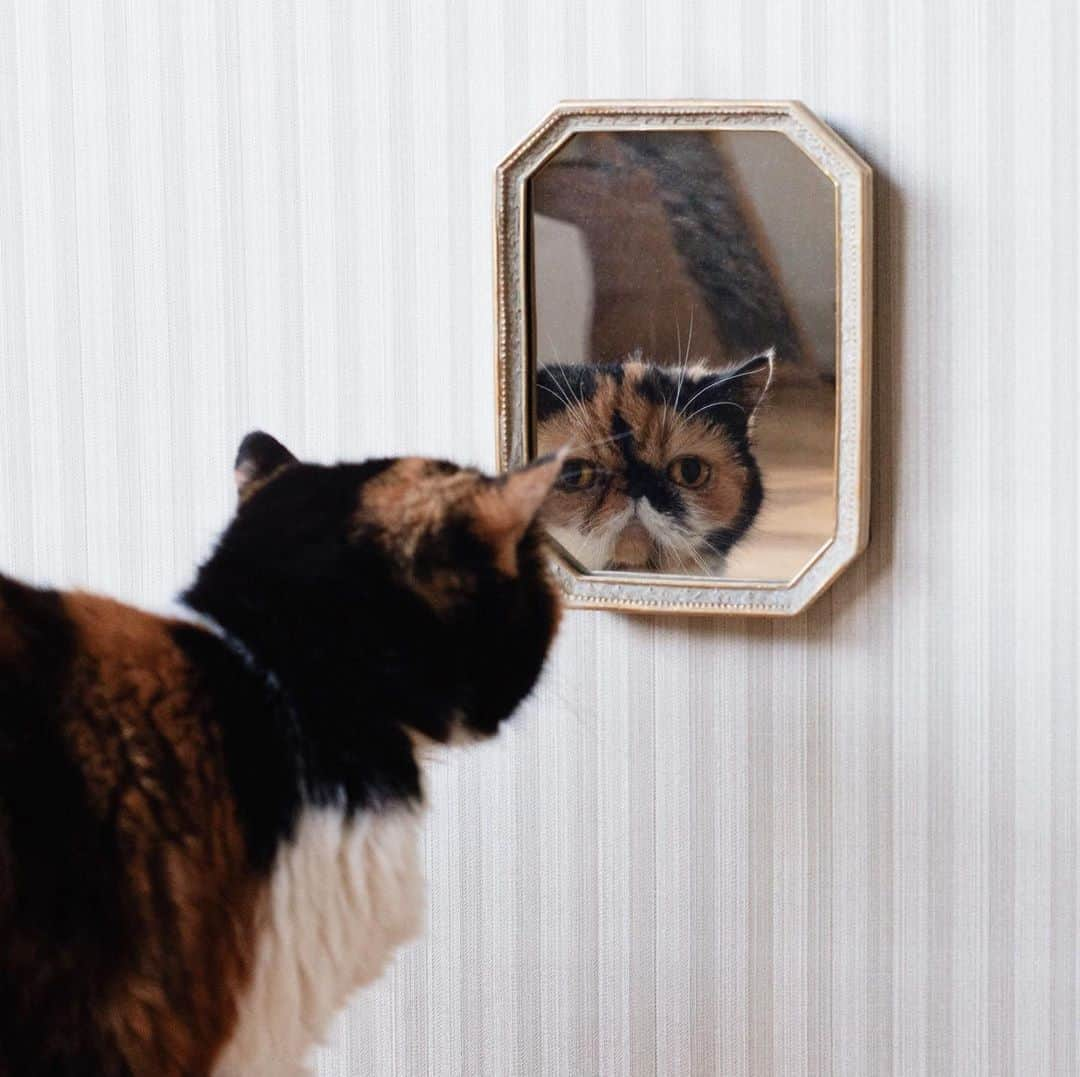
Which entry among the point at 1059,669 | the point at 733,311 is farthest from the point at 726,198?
the point at 1059,669

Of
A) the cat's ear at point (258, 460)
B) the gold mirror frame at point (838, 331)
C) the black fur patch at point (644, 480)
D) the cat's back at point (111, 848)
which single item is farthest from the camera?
the black fur patch at point (644, 480)

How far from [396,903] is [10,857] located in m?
0.27

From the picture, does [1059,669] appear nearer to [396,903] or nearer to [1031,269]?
[1031,269]

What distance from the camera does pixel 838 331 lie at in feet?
4.51

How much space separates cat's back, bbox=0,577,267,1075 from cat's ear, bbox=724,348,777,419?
2.14 feet

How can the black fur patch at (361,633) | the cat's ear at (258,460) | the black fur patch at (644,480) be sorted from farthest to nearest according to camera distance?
the black fur patch at (644,480) < the cat's ear at (258,460) < the black fur patch at (361,633)

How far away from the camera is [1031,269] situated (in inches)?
52.6

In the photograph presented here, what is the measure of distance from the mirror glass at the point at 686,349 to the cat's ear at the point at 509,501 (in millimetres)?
418

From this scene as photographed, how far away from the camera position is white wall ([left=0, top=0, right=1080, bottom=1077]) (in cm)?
136

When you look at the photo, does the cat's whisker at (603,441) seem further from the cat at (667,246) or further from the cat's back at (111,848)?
the cat's back at (111,848)

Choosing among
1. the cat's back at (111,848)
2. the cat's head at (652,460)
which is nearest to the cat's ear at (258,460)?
the cat's back at (111,848)

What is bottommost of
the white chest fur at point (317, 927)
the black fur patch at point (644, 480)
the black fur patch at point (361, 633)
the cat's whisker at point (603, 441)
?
the white chest fur at point (317, 927)

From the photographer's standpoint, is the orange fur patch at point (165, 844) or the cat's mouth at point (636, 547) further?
the cat's mouth at point (636, 547)

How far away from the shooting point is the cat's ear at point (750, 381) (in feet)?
4.63
